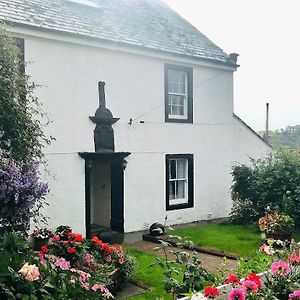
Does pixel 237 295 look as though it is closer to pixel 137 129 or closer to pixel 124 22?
pixel 137 129

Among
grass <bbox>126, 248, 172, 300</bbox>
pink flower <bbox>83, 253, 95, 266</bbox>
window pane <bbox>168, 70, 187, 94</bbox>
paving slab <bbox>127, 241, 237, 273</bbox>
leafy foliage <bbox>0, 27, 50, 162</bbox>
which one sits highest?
window pane <bbox>168, 70, 187, 94</bbox>

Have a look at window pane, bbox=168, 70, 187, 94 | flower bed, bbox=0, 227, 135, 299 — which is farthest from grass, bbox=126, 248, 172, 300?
window pane, bbox=168, 70, 187, 94

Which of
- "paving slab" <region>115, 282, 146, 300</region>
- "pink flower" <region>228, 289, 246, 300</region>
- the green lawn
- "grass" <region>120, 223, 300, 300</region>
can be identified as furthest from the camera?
the green lawn

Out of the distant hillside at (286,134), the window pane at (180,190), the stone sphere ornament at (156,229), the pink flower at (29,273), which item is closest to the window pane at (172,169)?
the window pane at (180,190)

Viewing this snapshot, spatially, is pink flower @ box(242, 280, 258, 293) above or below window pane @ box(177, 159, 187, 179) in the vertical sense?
below

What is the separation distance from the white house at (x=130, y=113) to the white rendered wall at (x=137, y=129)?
3cm

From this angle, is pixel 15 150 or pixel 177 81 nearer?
pixel 15 150

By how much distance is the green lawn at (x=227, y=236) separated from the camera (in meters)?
11.0

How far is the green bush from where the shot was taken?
42.7 feet

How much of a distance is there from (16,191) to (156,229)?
7.06 m

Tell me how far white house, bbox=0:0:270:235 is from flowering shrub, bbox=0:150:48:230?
450cm

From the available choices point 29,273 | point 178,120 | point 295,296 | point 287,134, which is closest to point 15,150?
point 29,273

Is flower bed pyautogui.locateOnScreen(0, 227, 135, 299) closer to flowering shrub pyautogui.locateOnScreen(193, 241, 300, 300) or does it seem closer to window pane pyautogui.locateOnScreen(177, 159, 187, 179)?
flowering shrub pyautogui.locateOnScreen(193, 241, 300, 300)

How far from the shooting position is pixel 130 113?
13539mm
